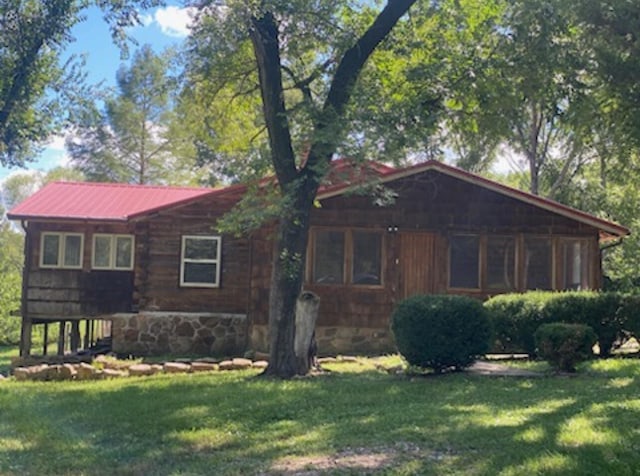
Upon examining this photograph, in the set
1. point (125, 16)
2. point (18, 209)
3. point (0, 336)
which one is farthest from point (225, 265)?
point (0, 336)

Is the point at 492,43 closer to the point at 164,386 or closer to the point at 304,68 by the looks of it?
the point at 304,68

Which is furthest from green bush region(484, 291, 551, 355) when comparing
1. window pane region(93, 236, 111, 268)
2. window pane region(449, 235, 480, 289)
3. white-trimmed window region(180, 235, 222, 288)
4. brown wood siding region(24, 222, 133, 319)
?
window pane region(93, 236, 111, 268)

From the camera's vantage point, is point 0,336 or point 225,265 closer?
point 225,265

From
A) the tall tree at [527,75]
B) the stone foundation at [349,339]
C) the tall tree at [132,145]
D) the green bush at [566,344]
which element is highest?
the tall tree at [132,145]

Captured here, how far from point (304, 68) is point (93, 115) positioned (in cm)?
382

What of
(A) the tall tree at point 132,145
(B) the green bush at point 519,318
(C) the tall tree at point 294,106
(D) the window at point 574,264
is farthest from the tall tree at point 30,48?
(A) the tall tree at point 132,145

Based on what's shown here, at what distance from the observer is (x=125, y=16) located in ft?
31.9

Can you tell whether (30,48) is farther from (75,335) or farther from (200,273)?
(75,335)

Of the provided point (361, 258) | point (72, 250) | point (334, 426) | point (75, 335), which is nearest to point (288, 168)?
point (334, 426)

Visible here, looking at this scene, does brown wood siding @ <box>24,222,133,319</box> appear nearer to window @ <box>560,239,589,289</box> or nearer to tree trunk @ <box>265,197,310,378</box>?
tree trunk @ <box>265,197,310,378</box>

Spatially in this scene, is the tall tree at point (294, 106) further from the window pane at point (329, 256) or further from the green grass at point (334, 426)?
the window pane at point (329, 256)

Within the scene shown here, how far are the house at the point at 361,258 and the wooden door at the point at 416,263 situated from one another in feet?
0.08

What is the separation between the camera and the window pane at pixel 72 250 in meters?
Result: 18.1

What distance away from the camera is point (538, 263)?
1598 cm
